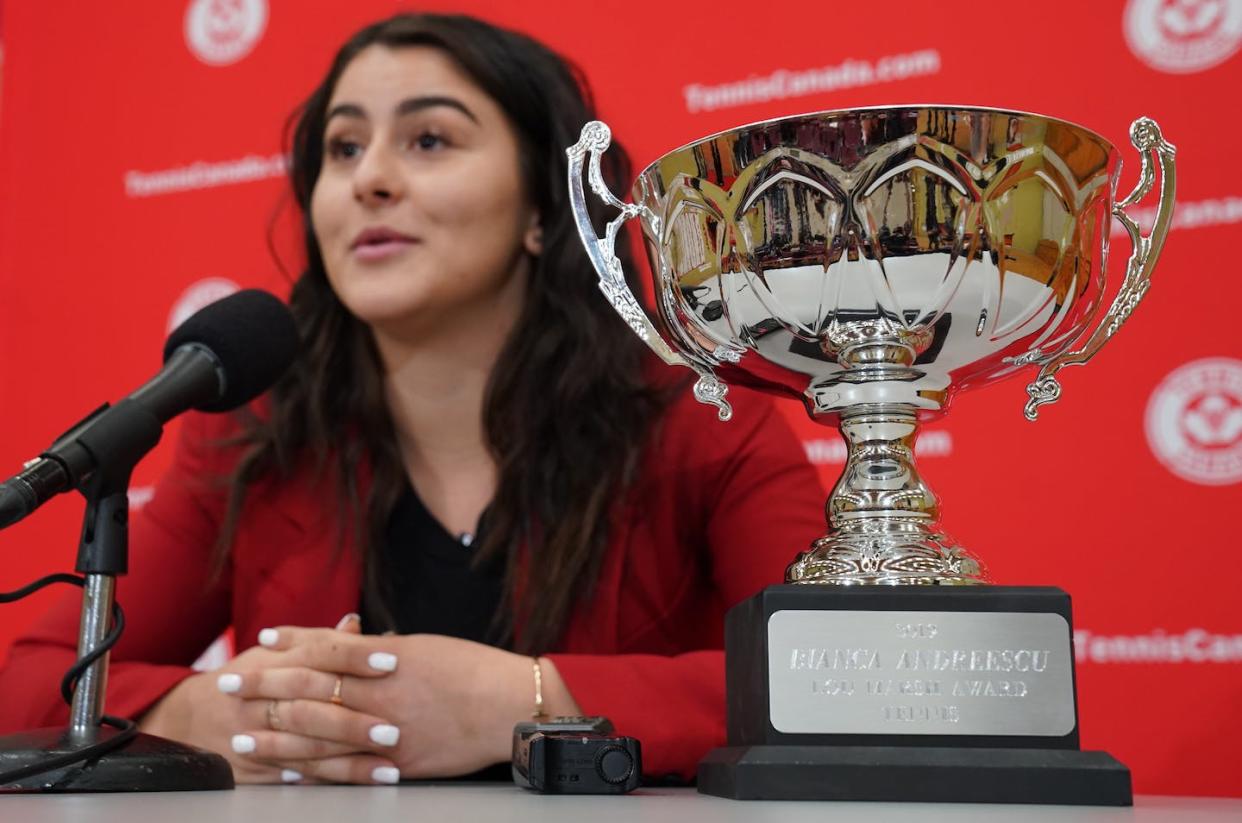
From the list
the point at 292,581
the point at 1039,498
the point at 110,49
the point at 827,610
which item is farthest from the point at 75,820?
the point at 110,49

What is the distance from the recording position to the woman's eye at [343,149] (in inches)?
51.6

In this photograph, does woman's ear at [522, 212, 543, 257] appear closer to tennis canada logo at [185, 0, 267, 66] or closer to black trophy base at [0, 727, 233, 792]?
black trophy base at [0, 727, 233, 792]

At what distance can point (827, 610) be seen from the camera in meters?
0.61

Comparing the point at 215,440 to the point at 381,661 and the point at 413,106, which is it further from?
the point at 381,661

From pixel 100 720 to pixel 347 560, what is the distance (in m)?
0.52

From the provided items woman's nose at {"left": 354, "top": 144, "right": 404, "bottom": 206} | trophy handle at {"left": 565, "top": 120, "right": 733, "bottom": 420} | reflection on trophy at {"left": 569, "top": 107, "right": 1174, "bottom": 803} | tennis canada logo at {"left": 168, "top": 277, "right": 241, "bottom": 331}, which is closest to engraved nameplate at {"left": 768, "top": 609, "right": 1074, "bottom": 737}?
reflection on trophy at {"left": 569, "top": 107, "right": 1174, "bottom": 803}

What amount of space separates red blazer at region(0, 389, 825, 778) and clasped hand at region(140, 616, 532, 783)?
0.17 metres

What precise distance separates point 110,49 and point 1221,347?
1815mm

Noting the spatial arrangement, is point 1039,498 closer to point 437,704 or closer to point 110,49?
point 437,704

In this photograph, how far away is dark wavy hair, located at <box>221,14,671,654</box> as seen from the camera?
1.20 m

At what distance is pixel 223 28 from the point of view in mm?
2078

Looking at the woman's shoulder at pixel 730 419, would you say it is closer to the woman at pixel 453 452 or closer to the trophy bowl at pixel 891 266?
the woman at pixel 453 452

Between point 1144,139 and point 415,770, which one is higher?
point 1144,139

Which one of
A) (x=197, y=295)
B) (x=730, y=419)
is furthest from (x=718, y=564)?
(x=197, y=295)
